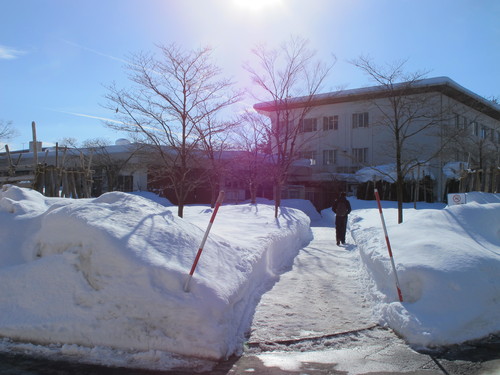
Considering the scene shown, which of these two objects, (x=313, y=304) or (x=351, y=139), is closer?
(x=313, y=304)

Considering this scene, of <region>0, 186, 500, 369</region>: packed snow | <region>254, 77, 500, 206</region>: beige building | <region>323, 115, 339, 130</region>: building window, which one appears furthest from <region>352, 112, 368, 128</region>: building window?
<region>0, 186, 500, 369</region>: packed snow

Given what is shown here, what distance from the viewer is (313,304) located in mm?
6562

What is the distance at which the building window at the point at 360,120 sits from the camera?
37219 mm

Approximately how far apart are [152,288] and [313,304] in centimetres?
278

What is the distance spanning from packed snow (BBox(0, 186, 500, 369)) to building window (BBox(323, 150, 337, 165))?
32611 mm

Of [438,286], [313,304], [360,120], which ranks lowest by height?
[313,304]

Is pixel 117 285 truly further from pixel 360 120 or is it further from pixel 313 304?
pixel 360 120

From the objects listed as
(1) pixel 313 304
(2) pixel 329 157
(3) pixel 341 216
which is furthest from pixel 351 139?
(1) pixel 313 304

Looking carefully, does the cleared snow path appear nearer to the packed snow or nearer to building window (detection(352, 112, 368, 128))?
the packed snow

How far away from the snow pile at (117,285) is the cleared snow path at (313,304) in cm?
32

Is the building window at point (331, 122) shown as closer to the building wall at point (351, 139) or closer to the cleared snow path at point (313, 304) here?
the building wall at point (351, 139)

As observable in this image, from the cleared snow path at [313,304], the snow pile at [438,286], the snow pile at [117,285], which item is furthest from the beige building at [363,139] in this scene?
the snow pile at [117,285]

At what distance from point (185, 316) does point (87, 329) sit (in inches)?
40.5

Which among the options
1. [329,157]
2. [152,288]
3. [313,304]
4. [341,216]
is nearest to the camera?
[152,288]
